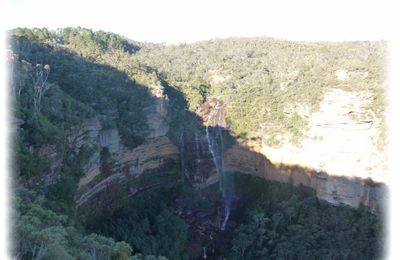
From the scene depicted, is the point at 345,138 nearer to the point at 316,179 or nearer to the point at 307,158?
the point at 307,158

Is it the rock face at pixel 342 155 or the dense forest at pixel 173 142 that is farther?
the rock face at pixel 342 155

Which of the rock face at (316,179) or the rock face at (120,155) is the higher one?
the rock face at (120,155)

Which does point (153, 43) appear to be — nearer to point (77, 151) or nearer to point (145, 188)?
point (145, 188)

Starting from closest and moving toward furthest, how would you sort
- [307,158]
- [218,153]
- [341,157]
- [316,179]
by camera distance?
1. [341,157]
2. [316,179]
3. [307,158]
4. [218,153]

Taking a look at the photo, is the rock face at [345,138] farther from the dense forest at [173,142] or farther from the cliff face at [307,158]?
the dense forest at [173,142]

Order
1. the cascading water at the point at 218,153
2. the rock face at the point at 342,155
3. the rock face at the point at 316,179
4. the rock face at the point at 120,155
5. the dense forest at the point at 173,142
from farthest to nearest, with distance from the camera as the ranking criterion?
the cascading water at the point at 218,153 → the rock face at the point at 342,155 → the rock face at the point at 316,179 → the rock face at the point at 120,155 → the dense forest at the point at 173,142

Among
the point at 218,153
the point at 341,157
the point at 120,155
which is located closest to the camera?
the point at 341,157

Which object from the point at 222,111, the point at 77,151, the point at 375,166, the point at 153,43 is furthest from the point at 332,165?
the point at 153,43

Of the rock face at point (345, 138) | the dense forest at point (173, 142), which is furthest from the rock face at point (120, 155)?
the rock face at point (345, 138)

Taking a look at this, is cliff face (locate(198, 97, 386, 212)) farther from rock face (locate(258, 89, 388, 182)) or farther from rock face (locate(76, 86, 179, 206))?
rock face (locate(76, 86, 179, 206))

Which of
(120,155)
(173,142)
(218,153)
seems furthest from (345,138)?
(120,155)

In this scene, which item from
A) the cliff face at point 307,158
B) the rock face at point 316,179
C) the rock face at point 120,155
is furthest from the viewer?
the rock face at point 316,179
